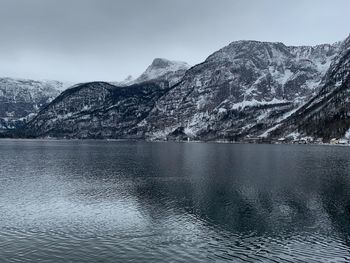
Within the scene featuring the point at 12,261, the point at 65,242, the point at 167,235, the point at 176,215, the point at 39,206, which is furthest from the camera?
the point at 39,206

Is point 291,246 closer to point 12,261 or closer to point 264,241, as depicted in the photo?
point 264,241

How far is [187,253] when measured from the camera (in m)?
55.3

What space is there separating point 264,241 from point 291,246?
4.39 m

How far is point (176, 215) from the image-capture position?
7969cm

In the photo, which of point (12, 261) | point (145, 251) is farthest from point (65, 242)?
point (145, 251)

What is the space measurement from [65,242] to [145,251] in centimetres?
1354

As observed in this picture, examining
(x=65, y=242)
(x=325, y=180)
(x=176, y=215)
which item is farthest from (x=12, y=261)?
(x=325, y=180)

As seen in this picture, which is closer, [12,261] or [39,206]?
[12,261]

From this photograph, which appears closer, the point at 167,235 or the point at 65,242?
the point at 65,242

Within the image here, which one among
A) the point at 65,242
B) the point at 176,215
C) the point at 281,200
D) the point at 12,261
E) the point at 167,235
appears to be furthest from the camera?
the point at 281,200

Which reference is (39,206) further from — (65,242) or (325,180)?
(325,180)

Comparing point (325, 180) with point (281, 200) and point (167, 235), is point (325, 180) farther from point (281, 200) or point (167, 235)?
point (167, 235)

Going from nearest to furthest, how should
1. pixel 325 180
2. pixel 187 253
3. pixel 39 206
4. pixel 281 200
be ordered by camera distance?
pixel 187 253 < pixel 39 206 < pixel 281 200 < pixel 325 180

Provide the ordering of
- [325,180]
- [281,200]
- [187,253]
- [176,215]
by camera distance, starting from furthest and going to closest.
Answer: [325,180] → [281,200] → [176,215] → [187,253]
